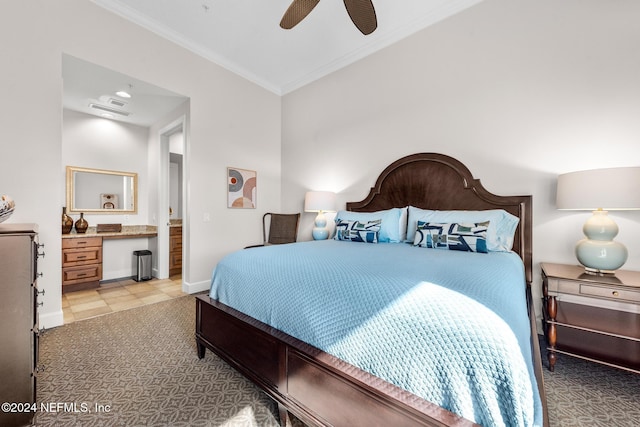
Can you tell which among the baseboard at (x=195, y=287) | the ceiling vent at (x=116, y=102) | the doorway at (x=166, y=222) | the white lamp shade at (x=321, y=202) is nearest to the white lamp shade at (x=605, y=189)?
A: the white lamp shade at (x=321, y=202)

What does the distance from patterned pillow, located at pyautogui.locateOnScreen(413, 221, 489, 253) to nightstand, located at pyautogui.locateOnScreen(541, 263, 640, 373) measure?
0.48m

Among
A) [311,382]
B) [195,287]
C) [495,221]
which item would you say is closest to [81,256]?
[195,287]

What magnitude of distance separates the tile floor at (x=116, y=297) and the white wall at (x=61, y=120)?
42cm

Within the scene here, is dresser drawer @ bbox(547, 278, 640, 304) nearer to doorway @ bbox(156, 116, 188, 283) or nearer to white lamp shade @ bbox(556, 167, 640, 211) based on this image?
white lamp shade @ bbox(556, 167, 640, 211)

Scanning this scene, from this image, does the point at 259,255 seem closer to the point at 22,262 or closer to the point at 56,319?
the point at 22,262

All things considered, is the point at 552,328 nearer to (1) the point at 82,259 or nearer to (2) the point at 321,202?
(2) the point at 321,202

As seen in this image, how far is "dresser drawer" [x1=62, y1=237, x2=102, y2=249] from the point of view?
3502 millimetres

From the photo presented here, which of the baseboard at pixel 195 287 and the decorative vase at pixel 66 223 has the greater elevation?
the decorative vase at pixel 66 223

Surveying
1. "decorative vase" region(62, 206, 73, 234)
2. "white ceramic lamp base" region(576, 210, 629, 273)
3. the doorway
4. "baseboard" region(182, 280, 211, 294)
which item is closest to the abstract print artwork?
the doorway

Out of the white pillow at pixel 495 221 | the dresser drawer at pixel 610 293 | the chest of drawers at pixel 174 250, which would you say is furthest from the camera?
the chest of drawers at pixel 174 250

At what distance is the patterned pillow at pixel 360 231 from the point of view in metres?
2.76

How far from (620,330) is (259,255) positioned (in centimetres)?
240

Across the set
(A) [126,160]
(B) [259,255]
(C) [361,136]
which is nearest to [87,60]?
(A) [126,160]

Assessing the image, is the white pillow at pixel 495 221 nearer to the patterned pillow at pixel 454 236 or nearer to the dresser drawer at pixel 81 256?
the patterned pillow at pixel 454 236
